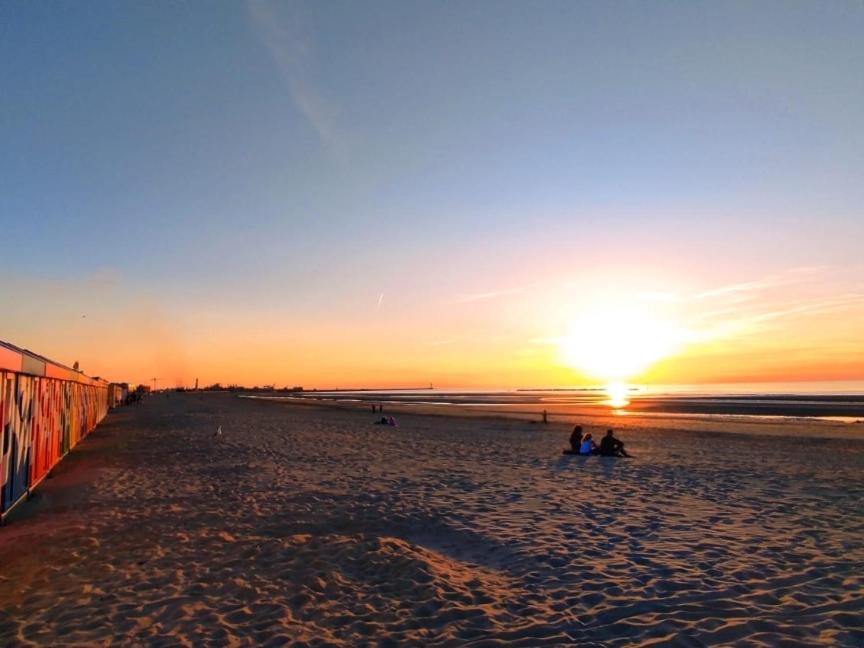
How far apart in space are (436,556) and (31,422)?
10.4 metres

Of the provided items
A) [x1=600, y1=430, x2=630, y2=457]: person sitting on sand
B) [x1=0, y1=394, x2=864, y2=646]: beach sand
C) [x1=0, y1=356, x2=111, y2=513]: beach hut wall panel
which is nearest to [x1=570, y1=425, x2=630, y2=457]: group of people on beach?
[x1=600, y1=430, x2=630, y2=457]: person sitting on sand

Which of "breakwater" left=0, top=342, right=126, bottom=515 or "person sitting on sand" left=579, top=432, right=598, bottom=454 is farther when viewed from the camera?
"person sitting on sand" left=579, top=432, right=598, bottom=454

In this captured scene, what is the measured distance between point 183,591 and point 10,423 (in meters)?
6.16

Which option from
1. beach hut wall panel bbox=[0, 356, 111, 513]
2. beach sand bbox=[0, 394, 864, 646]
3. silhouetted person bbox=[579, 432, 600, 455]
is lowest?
beach sand bbox=[0, 394, 864, 646]

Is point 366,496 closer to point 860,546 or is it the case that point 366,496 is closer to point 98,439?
point 860,546

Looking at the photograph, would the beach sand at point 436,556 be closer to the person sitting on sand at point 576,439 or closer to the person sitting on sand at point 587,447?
the person sitting on sand at point 587,447

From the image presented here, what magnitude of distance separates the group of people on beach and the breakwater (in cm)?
1654

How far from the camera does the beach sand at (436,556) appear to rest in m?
6.09

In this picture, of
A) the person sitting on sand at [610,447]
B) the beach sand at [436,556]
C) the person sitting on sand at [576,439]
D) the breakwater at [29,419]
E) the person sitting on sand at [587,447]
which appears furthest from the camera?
the person sitting on sand at [576,439]

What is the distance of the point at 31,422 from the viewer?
12922 millimetres

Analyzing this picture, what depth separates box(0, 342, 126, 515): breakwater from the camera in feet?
34.1

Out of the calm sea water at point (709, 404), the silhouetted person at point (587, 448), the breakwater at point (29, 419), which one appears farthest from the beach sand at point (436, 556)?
the calm sea water at point (709, 404)

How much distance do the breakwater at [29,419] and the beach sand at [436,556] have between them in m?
0.71

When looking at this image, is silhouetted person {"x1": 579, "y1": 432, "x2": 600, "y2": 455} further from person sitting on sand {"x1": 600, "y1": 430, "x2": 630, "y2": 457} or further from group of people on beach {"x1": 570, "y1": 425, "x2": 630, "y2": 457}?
person sitting on sand {"x1": 600, "y1": 430, "x2": 630, "y2": 457}
